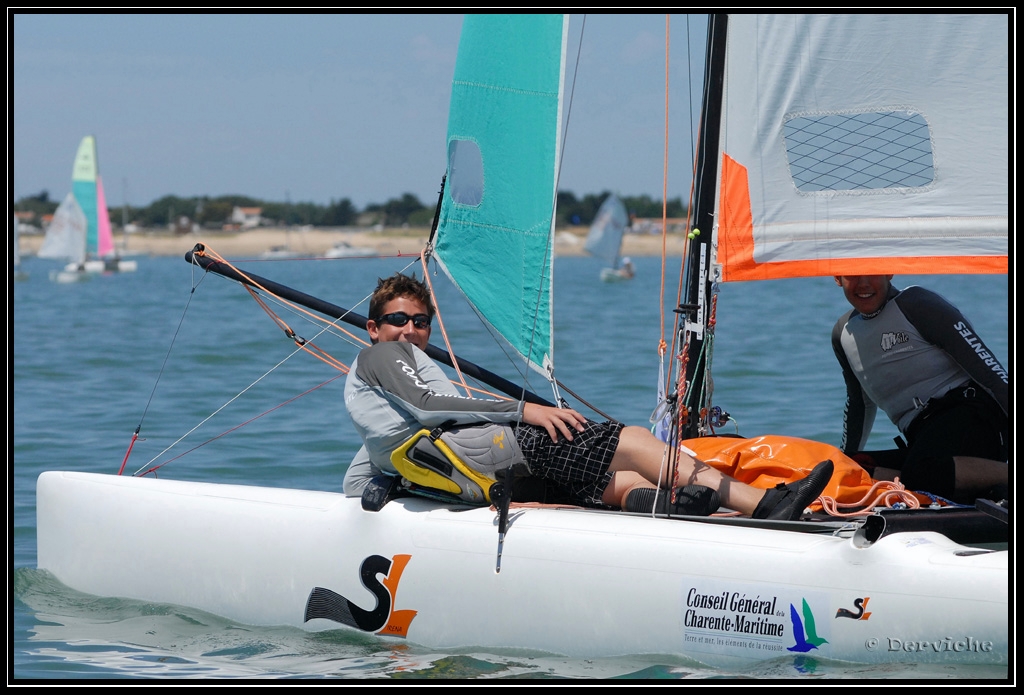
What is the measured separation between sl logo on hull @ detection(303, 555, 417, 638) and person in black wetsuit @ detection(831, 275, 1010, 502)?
1495mm

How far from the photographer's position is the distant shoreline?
67.1m

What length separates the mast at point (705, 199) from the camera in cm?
353

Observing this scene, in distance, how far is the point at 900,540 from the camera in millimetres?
2811

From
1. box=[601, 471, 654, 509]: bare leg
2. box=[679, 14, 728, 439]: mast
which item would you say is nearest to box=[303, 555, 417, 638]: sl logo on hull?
box=[601, 471, 654, 509]: bare leg

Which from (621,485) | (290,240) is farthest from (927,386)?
(290,240)

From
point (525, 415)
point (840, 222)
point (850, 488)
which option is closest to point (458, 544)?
point (525, 415)

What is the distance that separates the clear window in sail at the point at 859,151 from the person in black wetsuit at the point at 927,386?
1.05 feet

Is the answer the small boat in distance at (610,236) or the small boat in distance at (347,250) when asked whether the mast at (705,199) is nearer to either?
the small boat in distance at (610,236)

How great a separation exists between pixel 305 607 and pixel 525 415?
2.84 ft

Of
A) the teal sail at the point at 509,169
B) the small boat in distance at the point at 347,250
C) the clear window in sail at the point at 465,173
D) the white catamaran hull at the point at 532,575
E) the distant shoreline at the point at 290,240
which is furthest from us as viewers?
the distant shoreline at the point at 290,240

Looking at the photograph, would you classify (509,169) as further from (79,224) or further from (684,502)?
(79,224)

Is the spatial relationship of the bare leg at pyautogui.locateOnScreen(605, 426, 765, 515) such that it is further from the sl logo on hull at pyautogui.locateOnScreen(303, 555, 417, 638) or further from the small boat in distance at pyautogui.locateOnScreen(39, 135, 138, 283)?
the small boat in distance at pyautogui.locateOnScreen(39, 135, 138, 283)

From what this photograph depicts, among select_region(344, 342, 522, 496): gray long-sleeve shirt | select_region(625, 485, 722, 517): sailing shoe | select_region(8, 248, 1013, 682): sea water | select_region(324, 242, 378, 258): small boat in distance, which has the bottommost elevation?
select_region(8, 248, 1013, 682): sea water

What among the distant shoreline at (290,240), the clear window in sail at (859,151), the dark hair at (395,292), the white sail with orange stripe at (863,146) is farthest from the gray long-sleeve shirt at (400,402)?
the distant shoreline at (290,240)
